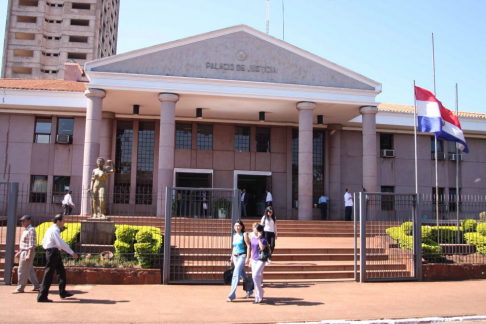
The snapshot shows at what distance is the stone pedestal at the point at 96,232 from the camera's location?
43.5 feet

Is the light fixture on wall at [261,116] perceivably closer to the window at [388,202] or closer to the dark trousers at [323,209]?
the dark trousers at [323,209]

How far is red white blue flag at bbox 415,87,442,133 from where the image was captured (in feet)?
59.7

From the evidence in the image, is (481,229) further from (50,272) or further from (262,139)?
(262,139)

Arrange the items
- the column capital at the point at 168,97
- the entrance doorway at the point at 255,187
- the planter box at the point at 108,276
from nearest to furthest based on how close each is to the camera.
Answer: the planter box at the point at 108,276 < the column capital at the point at 168,97 < the entrance doorway at the point at 255,187

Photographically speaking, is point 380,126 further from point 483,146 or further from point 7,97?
point 7,97

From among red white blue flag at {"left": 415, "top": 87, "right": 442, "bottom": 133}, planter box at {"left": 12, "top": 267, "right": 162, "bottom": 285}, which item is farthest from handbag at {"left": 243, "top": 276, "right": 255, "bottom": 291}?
red white blue flag at {"left": 415, "top": 87, "right": 442, "bottom": 133}

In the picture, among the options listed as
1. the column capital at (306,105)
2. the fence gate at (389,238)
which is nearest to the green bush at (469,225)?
the fence gate at (389,238)

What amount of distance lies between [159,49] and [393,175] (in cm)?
1537

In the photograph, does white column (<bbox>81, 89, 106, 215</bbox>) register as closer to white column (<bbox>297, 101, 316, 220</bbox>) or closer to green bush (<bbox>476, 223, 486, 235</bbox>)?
white column (<bbox>297, 101, 316, 220</bbox>)

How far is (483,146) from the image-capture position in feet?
98.8

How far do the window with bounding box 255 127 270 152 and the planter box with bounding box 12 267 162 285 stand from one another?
16.2m

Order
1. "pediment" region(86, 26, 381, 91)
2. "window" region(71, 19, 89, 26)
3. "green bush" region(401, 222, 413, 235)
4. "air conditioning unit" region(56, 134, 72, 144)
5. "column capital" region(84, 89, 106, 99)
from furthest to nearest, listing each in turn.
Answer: "window" region(71, 19, 89, 26) → "air conditioning unit" region(56, 134, 72, 144) → "pediment" region(86, 26, 381, 91) → "column capital" region(84, 89, 106, 99) → "green bush" region(401, 222, 413, 235)

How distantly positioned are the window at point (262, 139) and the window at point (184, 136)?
385cm

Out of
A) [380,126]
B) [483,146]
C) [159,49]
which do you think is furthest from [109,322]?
[483,146]
